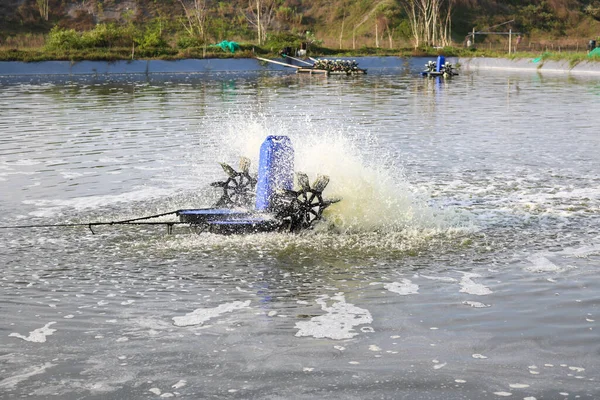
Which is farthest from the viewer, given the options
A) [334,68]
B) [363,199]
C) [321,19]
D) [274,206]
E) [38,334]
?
[321,19]

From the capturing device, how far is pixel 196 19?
9388cm

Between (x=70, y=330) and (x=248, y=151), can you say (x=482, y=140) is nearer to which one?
(x=248, y=151)

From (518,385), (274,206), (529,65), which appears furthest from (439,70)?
(518,385)

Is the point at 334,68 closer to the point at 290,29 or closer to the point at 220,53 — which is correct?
the point at 220,53

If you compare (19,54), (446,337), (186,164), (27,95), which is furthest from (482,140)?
(19,54)

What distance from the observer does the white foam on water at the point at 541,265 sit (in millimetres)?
10234

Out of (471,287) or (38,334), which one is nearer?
(38,334)

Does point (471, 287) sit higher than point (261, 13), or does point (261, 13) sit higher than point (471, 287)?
point (261, 13)

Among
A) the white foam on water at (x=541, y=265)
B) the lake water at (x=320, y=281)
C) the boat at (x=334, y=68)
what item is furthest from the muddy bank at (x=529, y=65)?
the white foam on water at (x=541, y=265)

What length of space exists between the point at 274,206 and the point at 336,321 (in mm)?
3782

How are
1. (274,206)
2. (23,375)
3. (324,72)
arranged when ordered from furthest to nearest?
(324,72) → (274,206) → (23,375)

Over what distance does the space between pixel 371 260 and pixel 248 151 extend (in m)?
6.67

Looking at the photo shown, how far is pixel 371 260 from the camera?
10.7 m

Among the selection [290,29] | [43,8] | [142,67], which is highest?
[43,8]
